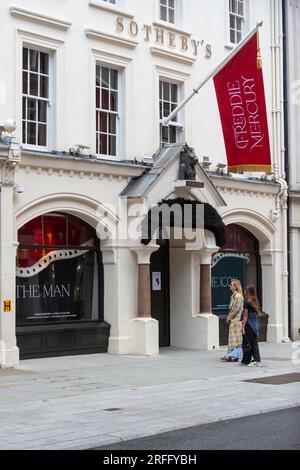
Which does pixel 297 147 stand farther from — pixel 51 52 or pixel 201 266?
pixel 51 52

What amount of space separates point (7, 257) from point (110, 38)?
600cm

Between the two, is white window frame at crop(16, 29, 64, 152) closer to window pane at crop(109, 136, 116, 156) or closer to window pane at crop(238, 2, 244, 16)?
window pane at crop(109, 136, 116, 156)

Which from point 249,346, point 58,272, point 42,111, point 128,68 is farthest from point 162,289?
point 42,111

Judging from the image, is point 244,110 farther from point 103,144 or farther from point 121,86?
point 103,144

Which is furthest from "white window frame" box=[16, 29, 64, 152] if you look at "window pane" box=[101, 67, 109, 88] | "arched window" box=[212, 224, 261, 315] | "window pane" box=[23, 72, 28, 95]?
"arched window" box=[212, 224, 261, 315]

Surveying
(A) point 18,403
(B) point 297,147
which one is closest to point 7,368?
(A) point 18,403

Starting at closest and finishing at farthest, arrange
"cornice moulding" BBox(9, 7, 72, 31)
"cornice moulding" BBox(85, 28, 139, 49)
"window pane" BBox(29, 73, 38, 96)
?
"cornice moulding" BBox(9, 7, 72, 31) → "window pane" BBox(29, 73, 38, 96) → "cornice moulding" BBox(85, 28, 139, 49)

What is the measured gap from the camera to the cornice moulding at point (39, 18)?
16564 mm

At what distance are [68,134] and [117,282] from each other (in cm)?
368

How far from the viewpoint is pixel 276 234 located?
23.0 m

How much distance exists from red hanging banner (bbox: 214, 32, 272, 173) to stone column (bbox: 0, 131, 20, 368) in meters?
5.72

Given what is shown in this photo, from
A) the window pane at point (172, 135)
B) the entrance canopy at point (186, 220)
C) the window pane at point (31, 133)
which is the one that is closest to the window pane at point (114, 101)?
the window pane at point (172, 135)

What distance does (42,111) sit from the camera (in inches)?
688

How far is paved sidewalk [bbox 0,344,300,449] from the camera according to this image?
9.38 m
